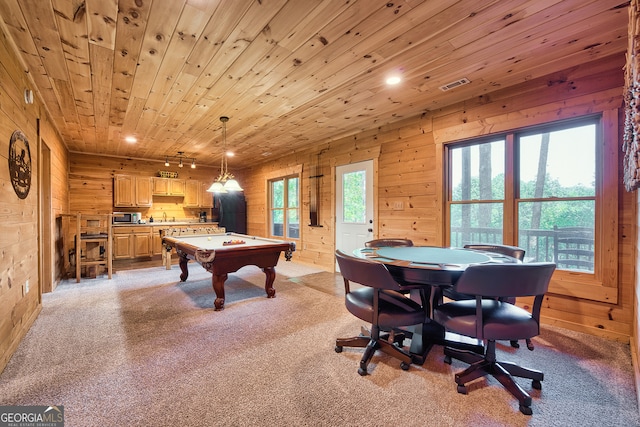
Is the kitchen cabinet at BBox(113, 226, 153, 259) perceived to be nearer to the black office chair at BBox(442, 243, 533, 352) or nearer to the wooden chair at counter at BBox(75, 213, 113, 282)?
the wooden chair at counter at BBox(75, 213, 113, 282)

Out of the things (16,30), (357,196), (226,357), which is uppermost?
(16,30)

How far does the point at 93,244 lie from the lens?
4777 mm

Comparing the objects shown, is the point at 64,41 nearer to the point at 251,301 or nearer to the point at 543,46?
the point at 251,301

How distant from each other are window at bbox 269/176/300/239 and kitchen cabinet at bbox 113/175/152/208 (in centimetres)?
295

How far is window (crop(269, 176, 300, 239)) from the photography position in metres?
6.36

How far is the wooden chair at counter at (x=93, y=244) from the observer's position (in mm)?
4430

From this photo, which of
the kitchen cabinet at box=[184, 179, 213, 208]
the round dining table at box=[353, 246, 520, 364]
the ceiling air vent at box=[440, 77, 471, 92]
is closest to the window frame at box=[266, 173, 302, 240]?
the kitchen cabinet at box=[184, 179, 213, 208]

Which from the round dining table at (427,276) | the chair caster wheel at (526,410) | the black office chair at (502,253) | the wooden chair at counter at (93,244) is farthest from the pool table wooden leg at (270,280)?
the wooden chair at counter at (93,244)

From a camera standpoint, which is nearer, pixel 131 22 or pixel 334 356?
pixel 131 22

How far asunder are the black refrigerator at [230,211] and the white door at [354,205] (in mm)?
3651

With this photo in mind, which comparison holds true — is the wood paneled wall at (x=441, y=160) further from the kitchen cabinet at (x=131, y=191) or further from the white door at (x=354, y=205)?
the kitchen cabinet at (x=131, y=191)

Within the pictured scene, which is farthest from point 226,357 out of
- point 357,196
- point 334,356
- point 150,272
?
point 150,272

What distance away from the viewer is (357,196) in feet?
15.9

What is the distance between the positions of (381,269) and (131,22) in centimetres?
243
